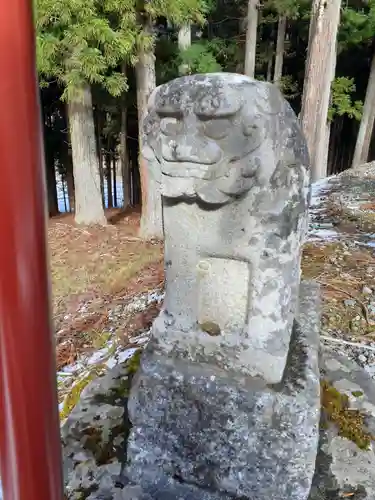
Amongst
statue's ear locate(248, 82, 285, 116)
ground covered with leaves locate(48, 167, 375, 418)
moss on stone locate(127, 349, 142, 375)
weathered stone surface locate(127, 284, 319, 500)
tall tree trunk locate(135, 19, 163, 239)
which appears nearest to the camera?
statue's ear locate(248, 82, 285, 116)

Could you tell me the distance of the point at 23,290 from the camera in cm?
53

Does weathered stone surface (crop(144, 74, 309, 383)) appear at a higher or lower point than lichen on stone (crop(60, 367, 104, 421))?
higher

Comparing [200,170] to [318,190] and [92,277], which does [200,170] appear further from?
[318,190]

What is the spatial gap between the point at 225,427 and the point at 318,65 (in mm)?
5715

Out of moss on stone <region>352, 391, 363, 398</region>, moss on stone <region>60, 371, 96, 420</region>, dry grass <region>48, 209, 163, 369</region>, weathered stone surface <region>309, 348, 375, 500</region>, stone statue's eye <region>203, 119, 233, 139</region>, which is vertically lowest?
dry grass <region>48, 209, 163, 369</region>

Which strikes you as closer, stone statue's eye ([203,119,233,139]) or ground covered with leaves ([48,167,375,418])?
stone statue's eye ([203,119,233,139])

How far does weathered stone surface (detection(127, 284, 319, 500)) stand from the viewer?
155 cm

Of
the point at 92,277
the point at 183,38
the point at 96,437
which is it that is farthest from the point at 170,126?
the point at 183,38

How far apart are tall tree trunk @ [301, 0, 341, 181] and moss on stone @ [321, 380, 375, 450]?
4.39 metres

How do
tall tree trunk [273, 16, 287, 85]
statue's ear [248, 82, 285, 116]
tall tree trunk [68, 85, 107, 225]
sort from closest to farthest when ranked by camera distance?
statue's ear [248, 82, 285, 116], tall tree trunk [68, 85, 107, 225], tall tree trunk [273, 16, 287, 85]

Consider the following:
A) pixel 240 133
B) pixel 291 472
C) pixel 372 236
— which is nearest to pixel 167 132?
pixel 240 133

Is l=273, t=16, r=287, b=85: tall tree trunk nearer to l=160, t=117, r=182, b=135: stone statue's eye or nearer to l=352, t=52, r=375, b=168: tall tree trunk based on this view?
l=352, t=52, r=375, b=168: tall tree trunk

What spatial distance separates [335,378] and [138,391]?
3.48 feet

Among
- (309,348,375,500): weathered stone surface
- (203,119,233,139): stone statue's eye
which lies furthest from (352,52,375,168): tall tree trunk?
(203,119,233,139): stone statue's eye
